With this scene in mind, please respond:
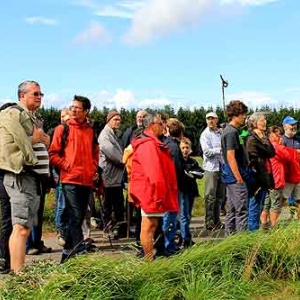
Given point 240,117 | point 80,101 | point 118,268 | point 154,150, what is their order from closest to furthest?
point 118,268, point 154,150, point 80,101, point 240,117

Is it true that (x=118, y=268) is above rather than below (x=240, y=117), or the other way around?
below

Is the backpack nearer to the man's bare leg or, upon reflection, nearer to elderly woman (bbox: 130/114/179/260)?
the man's bare leg

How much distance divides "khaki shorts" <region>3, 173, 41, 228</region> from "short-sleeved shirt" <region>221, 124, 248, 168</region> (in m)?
2.74

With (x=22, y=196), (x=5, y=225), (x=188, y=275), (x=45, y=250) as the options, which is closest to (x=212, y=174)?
(x=45, y=250)

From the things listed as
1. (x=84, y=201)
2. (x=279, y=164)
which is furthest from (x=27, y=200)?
(x=279, y=164)

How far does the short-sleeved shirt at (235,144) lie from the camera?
26.7 feet

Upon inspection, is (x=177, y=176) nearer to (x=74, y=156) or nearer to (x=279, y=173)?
(x=74, y=156)

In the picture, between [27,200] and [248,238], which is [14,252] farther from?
[248,238]

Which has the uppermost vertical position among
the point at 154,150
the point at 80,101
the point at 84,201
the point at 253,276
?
the point at 80,101

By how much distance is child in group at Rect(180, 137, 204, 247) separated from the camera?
29.1ft

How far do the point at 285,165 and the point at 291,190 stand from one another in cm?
41

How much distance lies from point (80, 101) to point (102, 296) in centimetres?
321

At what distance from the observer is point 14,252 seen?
6.13 m

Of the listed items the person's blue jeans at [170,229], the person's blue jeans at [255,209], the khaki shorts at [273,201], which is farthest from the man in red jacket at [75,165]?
the khaki shorts at [273,201]
